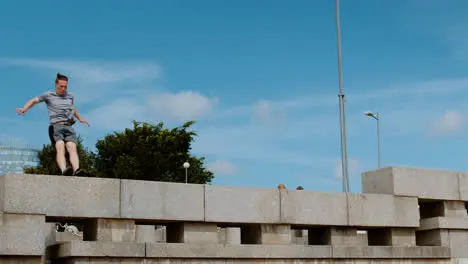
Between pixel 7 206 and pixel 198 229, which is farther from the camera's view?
pixel 198 229

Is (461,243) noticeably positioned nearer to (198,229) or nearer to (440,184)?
(440,184)

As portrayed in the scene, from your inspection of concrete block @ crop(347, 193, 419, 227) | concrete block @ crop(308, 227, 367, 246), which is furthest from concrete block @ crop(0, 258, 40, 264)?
concrete block @ crop(347, 193, 419, 227)

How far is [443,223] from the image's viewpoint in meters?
13.5

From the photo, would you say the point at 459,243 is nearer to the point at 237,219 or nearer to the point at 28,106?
the point at 237,219

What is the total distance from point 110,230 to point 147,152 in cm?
4404

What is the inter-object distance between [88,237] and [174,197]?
1382mm

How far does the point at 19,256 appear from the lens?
1011cm

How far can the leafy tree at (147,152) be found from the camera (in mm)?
54219

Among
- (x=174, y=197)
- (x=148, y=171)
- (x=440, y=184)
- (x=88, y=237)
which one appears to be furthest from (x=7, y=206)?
(x=148, y=171)

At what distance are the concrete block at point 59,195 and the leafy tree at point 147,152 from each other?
43481mm

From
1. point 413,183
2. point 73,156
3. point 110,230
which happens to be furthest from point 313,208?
point 73,156

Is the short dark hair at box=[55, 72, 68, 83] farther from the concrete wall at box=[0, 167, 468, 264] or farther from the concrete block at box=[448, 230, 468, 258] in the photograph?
the concrete block at box=[448, 230, 468, 258]

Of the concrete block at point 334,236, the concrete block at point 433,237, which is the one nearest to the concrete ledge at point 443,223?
the concrete block at point 433,237

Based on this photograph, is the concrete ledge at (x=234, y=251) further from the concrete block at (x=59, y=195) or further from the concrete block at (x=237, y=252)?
the concrete block at (x=59, y=195)
